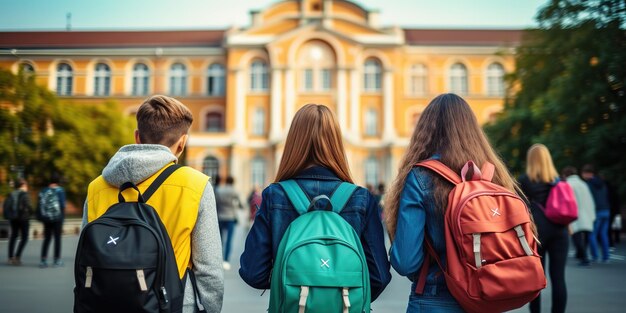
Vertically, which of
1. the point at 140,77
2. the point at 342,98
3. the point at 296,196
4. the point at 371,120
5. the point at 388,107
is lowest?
the point at 296,196

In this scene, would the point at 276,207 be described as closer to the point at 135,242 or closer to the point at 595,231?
the point at 135,242

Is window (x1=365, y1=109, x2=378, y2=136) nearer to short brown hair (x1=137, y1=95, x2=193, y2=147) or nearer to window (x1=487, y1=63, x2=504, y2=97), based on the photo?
window (x1=487, y1=63, x2=504, y2=97)

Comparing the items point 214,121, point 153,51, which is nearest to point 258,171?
point 214,121

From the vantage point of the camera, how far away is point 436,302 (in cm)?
304

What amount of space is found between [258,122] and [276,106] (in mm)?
2153

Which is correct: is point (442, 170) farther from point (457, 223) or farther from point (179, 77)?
point (179, 77)

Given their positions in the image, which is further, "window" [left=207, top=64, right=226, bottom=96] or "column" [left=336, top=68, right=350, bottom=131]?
"window" [left=207, top=64, right=226, bottom=96]

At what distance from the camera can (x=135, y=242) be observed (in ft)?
8.19

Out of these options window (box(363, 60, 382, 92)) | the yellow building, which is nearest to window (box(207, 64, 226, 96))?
the yellow building

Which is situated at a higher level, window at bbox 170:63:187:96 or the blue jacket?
window at bbox 170:63:187:96

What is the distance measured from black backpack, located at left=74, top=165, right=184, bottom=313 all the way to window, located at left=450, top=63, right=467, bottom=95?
163 ft

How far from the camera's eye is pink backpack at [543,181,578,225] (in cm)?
592

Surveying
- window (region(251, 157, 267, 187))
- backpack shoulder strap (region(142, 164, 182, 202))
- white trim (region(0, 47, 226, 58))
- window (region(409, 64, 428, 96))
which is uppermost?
white trim (region(0, 47, 226, 58))

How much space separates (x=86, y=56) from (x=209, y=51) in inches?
427
